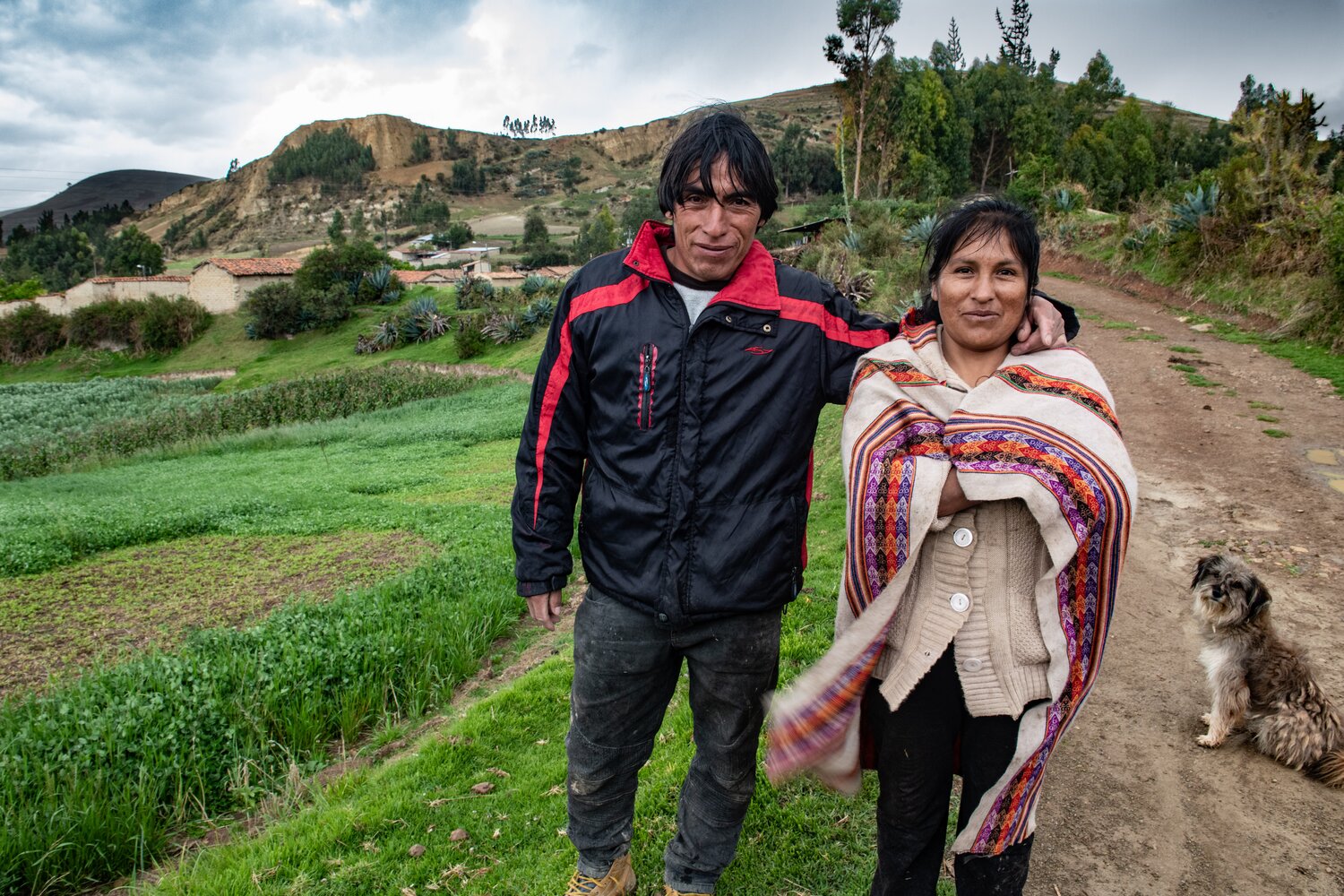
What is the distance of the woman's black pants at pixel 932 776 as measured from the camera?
5.58 ft

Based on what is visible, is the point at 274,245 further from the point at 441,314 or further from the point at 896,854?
the point at 896,854

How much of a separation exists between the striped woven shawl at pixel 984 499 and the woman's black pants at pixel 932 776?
2.2 inches

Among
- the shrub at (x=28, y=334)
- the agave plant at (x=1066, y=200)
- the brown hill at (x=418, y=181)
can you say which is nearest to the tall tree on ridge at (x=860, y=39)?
the agave plant at (x=1066, y=200)

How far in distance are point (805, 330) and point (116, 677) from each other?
4.22 metres

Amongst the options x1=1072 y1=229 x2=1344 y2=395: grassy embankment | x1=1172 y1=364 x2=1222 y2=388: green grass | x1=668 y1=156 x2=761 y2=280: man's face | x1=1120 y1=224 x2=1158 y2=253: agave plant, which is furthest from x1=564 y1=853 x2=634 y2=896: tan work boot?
x1=1120 y1=224 x2=1158 y2=253: agave plant

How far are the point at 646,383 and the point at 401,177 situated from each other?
120 meters

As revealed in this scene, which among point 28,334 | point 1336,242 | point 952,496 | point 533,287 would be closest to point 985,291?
point 952,496

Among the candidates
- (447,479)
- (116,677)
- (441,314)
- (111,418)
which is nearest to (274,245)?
(441,314)

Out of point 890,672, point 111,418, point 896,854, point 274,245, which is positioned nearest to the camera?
point 890,672

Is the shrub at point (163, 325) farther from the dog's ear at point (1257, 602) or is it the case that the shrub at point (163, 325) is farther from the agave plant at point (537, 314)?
the dog's ear at point (1257, 602)

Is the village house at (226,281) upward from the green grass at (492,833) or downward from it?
upward

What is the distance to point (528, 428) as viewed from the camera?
2193mm

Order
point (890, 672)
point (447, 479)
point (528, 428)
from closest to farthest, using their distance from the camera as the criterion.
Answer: point (890, 672) → point (528, 428) → point (447, 479)

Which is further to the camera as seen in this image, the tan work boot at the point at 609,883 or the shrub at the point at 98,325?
the shrub at the point at 98,325
